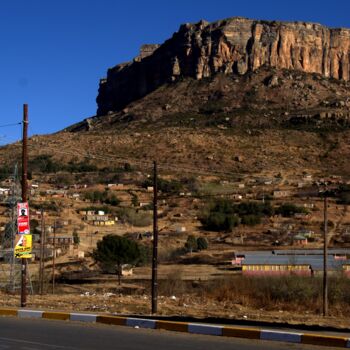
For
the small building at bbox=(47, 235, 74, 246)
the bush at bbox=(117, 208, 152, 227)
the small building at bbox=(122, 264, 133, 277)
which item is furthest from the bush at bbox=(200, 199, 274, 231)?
the small building at bbox=(122, 264, 133, 277)

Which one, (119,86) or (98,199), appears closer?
(98,199)

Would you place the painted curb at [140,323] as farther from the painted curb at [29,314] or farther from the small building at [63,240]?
the small building at [63,240]

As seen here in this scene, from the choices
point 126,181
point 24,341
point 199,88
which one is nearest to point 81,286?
point 24,341

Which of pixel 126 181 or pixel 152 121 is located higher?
pixel 152 121

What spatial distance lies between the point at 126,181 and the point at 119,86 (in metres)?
70.7

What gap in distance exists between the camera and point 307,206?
68.2 m

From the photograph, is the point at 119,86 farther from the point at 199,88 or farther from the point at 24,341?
the point at 24,341

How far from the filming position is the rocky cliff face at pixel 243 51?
121250mm

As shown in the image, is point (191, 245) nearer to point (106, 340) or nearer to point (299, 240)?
point (299, 240)

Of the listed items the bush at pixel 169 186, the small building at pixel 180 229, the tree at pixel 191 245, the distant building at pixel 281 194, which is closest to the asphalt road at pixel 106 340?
the tree at pixel 191 245

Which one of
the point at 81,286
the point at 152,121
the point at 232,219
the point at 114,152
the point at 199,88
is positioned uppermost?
the point at 199,88

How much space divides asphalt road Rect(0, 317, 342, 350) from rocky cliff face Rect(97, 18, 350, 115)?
349 feet

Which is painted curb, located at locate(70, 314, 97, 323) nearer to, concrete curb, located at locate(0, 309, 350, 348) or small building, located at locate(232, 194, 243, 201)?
concrete curb, located at locate(0, 309, 350, 348)

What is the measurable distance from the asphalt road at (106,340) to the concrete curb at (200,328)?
298 mm
